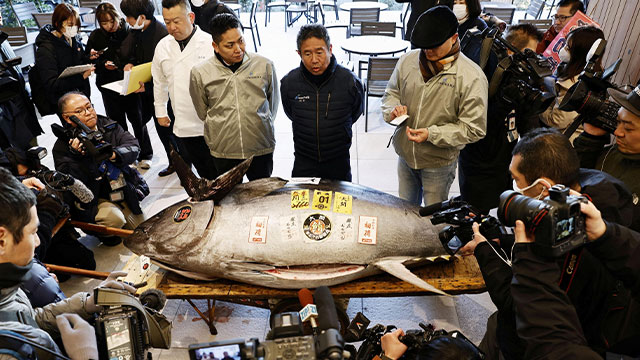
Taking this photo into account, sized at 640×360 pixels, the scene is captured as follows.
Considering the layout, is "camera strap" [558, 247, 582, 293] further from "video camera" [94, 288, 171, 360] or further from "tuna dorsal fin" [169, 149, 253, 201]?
"tuna dorsal fin" [169, 149, 253, 201]

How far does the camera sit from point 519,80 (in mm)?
2639

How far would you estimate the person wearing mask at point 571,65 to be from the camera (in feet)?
8.81

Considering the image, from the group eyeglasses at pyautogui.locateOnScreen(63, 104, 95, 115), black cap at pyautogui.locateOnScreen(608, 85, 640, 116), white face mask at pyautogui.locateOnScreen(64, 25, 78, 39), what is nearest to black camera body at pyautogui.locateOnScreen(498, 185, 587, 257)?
black cap at pyautogui.locateOnScreen(608, 85, 640, 116)

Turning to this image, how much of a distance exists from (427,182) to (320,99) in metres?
0.88

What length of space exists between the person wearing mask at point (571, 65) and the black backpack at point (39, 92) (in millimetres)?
4155

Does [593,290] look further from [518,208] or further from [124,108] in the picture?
[124,108]

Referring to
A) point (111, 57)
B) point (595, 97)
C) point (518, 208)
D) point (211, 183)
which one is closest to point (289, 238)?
point (211, 183)

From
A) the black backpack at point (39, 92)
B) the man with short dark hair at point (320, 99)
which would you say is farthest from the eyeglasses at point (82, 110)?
the man with short dark hair at point (320, 99)

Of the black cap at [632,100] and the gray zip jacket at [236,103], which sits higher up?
the black cap at [632,100]

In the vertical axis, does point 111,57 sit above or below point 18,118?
above

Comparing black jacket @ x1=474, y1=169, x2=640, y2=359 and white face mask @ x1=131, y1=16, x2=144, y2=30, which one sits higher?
white face mask @ x1=131, y1=16, x2=144, y2=30

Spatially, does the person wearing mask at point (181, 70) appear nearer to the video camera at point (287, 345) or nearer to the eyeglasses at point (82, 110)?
the eyeglasses at point (82, 110)

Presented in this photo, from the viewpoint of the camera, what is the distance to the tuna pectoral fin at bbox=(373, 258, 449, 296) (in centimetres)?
230

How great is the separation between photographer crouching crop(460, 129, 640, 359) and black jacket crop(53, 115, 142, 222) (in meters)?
2.61
